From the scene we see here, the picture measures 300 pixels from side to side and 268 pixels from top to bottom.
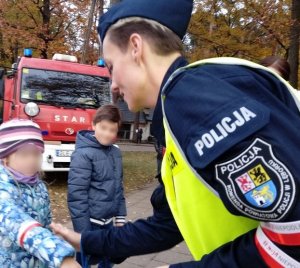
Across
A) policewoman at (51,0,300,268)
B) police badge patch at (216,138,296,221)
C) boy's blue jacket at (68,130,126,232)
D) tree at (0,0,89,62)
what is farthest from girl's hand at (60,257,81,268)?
tree at (0,0,89,62)

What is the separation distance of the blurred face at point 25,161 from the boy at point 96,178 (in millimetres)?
1288

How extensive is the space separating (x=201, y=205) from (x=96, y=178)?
2.90 m

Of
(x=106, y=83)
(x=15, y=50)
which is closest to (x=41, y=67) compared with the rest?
(x=106, y=83)

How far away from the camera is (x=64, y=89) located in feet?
28.3

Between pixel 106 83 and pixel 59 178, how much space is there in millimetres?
2353

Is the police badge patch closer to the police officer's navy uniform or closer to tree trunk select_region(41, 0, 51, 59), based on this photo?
the police officer's navy uniform

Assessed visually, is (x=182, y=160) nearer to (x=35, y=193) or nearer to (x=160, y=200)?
(x=160, y=200)

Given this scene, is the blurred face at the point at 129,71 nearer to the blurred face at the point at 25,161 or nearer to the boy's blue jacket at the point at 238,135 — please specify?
the boy's blue jacket at the point at 238,135

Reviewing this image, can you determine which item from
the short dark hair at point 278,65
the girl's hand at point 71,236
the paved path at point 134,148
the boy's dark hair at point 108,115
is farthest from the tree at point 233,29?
the girl's hand at point 71,236

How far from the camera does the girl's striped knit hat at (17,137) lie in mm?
2445

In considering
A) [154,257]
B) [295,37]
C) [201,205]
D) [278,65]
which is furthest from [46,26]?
[201,205]

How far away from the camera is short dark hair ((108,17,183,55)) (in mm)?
1202

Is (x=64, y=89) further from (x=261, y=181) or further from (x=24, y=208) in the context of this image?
(x=261, y=181)

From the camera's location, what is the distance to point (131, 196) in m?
8.29
